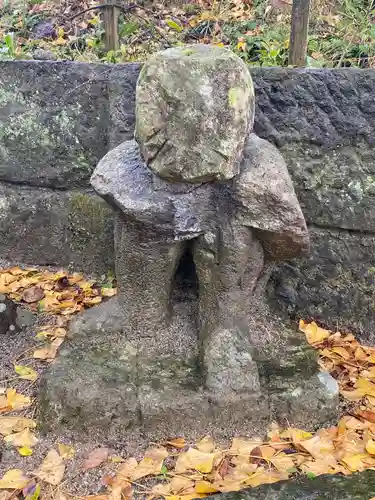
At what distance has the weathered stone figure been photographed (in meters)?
1.68

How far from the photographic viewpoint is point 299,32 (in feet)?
7.70

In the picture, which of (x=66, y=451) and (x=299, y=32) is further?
(x=299, y=32)

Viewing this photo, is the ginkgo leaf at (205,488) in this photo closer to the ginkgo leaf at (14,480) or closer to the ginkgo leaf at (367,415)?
the ginkgo leaf at (14,480)

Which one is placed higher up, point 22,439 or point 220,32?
point 220,32

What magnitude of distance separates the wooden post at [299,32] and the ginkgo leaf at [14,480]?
176 cm

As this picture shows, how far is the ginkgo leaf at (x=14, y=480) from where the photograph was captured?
1.63 m

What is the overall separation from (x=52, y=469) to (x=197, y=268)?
736mm

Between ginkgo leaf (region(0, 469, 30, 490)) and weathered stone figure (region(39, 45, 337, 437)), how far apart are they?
20 centimetres

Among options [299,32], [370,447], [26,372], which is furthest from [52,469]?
[299,32]

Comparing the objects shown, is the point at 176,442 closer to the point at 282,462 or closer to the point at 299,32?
the point at 282,462

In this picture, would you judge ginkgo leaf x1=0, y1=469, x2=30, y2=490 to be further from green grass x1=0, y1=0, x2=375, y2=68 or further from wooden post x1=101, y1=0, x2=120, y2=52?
wooden post x1=101, y1=0, x2=120, y2=52

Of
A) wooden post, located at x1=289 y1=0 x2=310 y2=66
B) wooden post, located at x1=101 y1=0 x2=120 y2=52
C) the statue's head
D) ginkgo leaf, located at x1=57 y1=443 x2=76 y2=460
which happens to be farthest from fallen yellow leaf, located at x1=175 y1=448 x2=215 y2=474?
wooden post, located at x1=101 y1=0 x2=120 y2=52

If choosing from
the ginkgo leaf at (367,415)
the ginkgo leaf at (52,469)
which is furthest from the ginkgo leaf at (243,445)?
the ginkgo leaf at (52,469)

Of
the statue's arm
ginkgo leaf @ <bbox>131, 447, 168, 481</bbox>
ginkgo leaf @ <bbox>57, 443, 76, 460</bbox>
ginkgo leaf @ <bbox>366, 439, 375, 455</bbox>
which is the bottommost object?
ginkgo leaf @ <bbox>57, 443, 76, 460</bbox>
